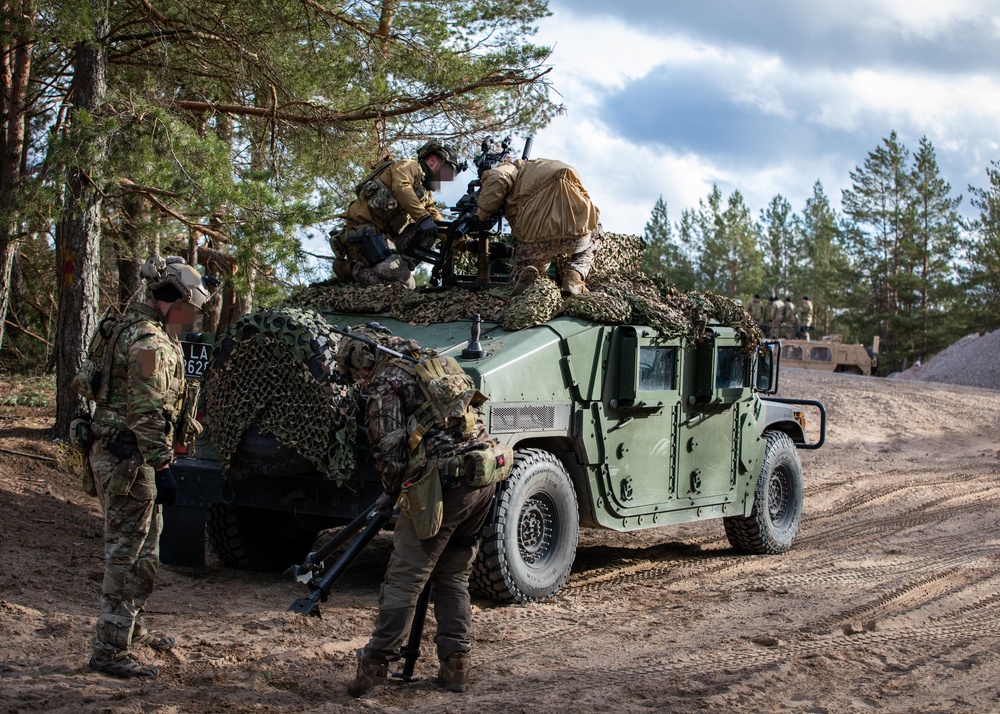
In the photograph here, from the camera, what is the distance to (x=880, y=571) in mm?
7719

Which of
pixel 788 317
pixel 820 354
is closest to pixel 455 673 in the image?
pixel 820 354

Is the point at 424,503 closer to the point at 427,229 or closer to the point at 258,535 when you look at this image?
the point at 258,535

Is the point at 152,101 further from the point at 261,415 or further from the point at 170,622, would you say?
the point at 170,622

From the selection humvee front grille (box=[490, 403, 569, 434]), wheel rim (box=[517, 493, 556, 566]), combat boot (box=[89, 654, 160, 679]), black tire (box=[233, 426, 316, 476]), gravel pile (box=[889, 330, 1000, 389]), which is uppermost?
gravel pile (box=[889, 330, 1000, 389])

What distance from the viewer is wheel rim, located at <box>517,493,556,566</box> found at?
6492 millimetres

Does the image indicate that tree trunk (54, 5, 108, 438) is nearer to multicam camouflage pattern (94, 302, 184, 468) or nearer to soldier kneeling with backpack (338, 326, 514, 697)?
multicam camouflage pattern (94, 302, 184, 468)

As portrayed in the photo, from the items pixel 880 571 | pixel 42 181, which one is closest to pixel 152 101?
pixel 42 181

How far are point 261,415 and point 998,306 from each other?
34961 mm

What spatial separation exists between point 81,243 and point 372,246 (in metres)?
2.84

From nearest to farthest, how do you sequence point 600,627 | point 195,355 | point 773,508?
point 600,627, point 195,355, point 773,508

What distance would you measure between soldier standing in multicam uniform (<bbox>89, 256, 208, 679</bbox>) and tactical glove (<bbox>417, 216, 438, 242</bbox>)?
11.0 feet

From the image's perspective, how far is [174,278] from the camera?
4.86 metres

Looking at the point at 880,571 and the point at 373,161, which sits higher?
the point at 373,161

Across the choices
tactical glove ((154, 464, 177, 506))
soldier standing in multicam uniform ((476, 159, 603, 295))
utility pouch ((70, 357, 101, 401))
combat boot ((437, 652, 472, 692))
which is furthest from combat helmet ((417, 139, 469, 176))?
combat boot ((437, 652, 472, 692))
